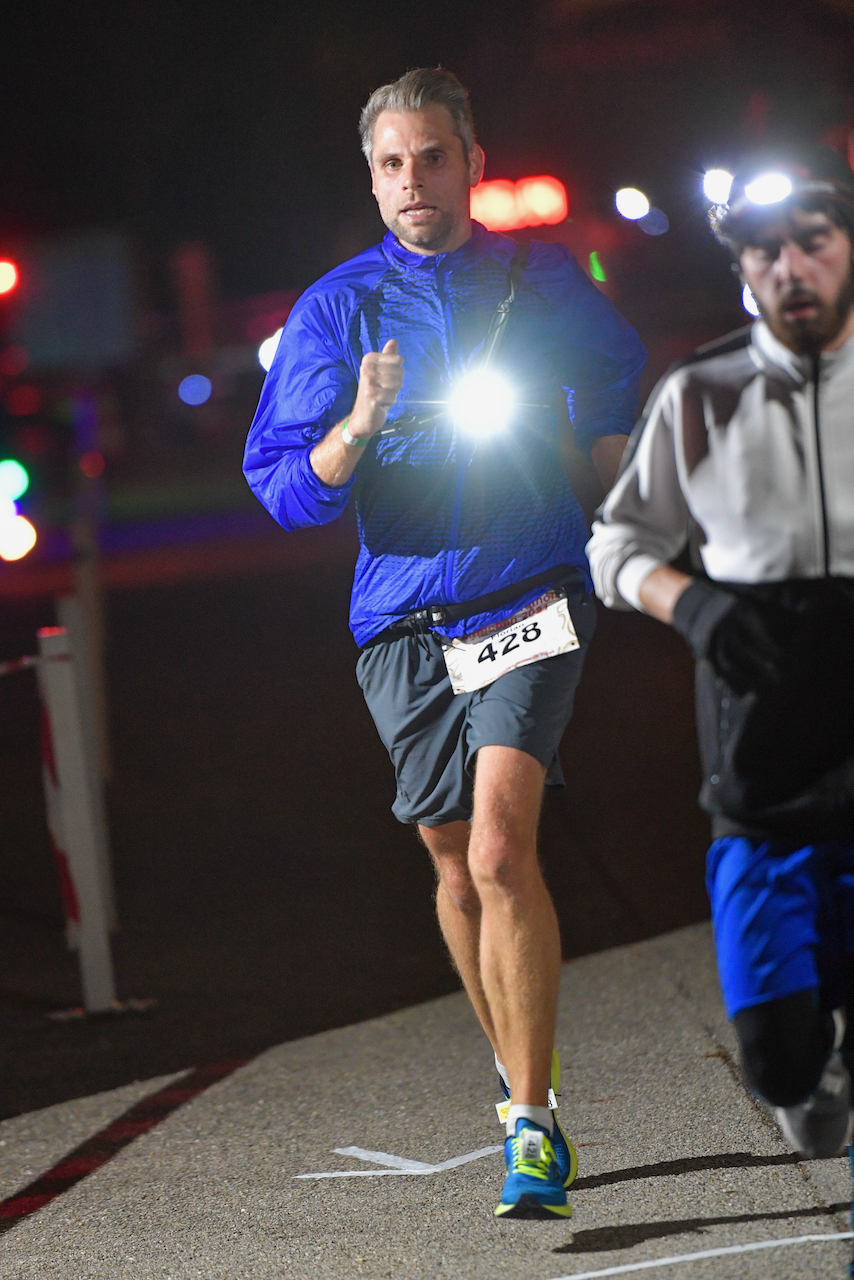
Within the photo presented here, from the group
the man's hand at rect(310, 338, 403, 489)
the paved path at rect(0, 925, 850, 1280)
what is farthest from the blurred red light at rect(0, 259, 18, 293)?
the man's hand at rect(310, 338, 403, 489)

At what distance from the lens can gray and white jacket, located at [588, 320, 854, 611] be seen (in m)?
3.02

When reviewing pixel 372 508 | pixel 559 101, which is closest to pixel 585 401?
pixel 372 508

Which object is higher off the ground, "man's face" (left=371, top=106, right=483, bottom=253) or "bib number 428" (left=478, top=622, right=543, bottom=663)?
"man's face" (left=371, top=106, right=483, bottom=253)

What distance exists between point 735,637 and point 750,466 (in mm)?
305

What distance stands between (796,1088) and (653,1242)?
2.90 ft

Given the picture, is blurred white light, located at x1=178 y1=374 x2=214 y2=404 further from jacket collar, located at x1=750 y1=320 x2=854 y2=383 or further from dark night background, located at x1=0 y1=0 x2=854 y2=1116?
jacket collar, located at x1=750 y1=320 x2=854 y2=383

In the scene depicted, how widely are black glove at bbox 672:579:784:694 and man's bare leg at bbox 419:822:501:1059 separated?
1.46 meters

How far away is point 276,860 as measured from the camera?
8.68 meters

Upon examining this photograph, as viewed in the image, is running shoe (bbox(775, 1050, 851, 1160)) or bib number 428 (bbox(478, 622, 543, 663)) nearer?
running shoe (bbox(775, 1050, 851, 1160))

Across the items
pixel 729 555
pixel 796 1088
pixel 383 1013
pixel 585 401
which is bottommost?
pixel 383 1013

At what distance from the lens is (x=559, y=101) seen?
2312 cm

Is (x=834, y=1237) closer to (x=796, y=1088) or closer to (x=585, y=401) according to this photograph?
(x=796, y=1088)

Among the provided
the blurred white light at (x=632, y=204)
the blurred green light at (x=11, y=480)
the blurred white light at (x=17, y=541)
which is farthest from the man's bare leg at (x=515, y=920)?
the blurred green light at (x=11, y=480)

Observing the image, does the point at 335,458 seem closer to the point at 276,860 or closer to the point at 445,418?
the point at 445,418
